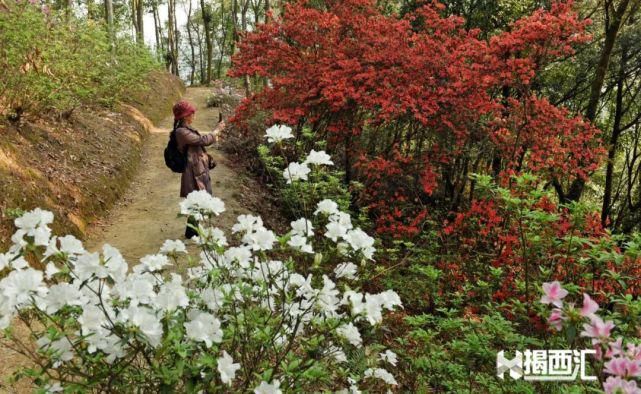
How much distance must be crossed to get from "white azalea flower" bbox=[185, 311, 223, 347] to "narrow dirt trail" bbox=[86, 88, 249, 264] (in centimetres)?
414

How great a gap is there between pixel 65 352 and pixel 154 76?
17390 mm

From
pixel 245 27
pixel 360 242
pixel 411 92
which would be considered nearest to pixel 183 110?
pixel 360 242

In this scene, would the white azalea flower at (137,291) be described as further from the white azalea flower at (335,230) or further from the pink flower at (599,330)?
the pink flower at (599,330)

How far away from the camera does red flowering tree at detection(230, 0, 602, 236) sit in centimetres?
758

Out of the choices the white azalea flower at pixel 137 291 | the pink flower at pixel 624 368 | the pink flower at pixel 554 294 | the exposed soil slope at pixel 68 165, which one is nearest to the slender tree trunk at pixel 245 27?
the exposed soil slope at pixel 68 165

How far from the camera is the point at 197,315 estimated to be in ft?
6.20

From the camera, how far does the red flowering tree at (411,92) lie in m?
7.58

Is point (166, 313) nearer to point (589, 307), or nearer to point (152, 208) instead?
point (589, 307)

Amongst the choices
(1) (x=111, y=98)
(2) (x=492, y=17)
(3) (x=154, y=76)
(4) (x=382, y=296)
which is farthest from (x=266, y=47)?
(3) (x=154, y=76)

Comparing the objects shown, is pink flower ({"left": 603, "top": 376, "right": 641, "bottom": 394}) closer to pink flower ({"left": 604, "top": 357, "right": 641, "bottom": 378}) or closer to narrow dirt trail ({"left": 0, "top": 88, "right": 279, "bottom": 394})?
pink flower ({"left": 604, "top": 357, "right": 641, "bottom": 378})

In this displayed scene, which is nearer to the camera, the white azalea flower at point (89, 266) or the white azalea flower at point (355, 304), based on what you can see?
the white azalea flower at point (89, 266)

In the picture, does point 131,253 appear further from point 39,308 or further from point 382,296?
point 382,296

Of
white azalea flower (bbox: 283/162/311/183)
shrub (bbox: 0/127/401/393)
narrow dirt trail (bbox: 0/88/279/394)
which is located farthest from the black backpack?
white azalea flower (bbox: 283/162/311/183)

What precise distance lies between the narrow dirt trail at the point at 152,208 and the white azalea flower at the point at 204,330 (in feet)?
13.6
